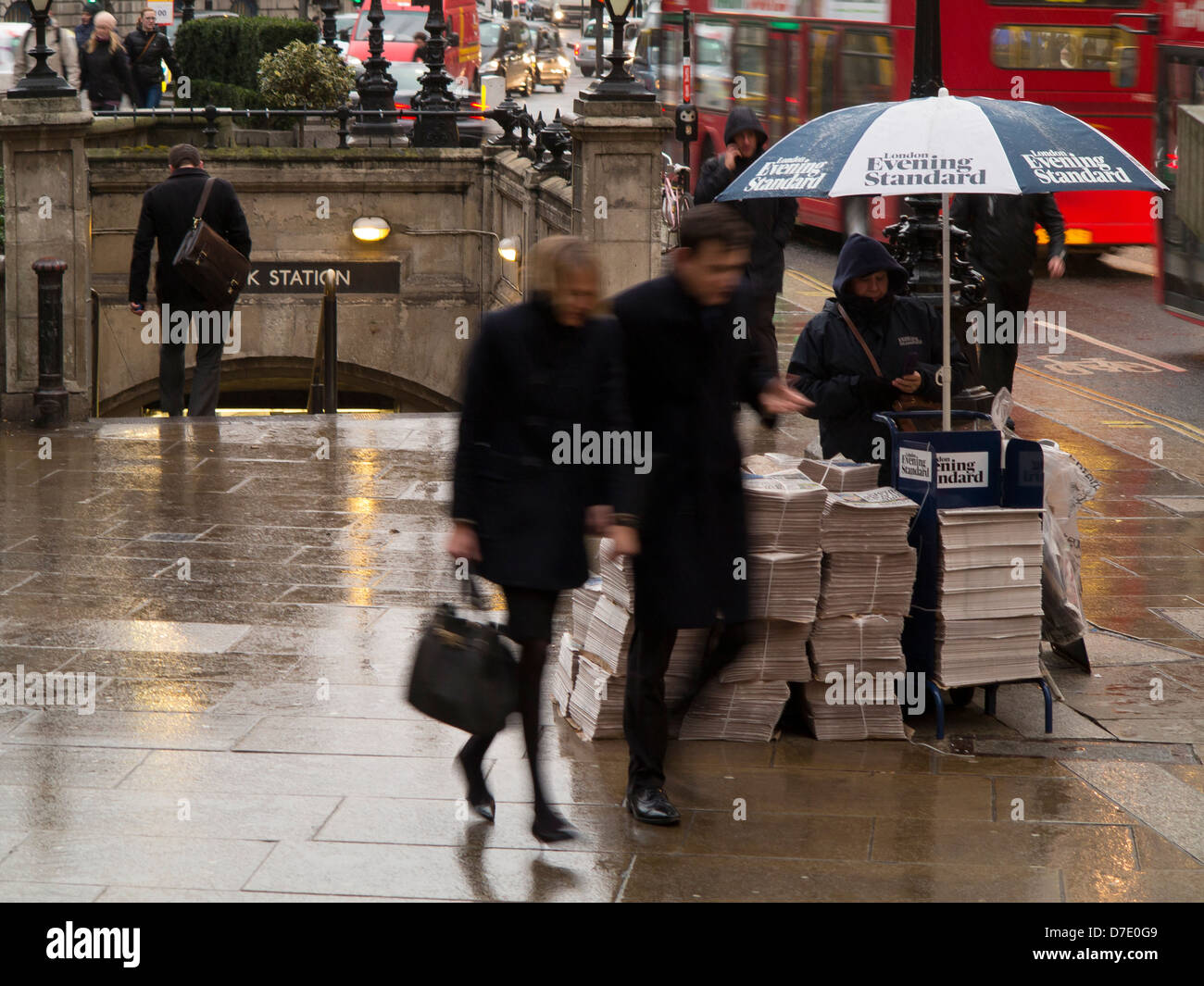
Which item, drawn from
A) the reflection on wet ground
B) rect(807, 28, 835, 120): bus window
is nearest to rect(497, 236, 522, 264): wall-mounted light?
rect(807, 28, 835, 120): bus window

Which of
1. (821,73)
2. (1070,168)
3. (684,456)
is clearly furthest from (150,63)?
(684,456)

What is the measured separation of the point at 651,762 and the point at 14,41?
811 inches

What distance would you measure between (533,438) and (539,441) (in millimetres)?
21

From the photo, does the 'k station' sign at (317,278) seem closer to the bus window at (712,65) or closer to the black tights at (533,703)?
the bus window at (712,65)

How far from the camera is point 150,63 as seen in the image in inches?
897

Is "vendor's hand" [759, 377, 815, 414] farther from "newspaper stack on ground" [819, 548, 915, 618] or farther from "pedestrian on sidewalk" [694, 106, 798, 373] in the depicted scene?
"pedestrian on sidewalk" [694, 106, 798, 373]

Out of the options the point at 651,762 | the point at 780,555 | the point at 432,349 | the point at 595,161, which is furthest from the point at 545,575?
the point at 432,349

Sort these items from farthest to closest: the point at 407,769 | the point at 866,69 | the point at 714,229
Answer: the point at 866,69
the point at 407,769
the point at 714,229

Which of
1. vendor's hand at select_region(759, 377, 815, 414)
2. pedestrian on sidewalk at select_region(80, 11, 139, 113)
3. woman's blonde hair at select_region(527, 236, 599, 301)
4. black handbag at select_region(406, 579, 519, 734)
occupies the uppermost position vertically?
pedestrian on sidewalk at select_region(80, 11, 139, 113)

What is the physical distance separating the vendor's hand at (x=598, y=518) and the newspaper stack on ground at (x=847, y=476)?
1423 millimetres

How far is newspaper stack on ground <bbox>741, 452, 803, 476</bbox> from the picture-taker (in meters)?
6.25

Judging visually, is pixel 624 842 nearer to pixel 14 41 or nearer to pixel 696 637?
pixel 696 637

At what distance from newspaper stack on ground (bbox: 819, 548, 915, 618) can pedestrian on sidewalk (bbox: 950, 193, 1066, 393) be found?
4.45m

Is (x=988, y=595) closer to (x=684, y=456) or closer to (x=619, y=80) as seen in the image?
(x=684, y=456)
